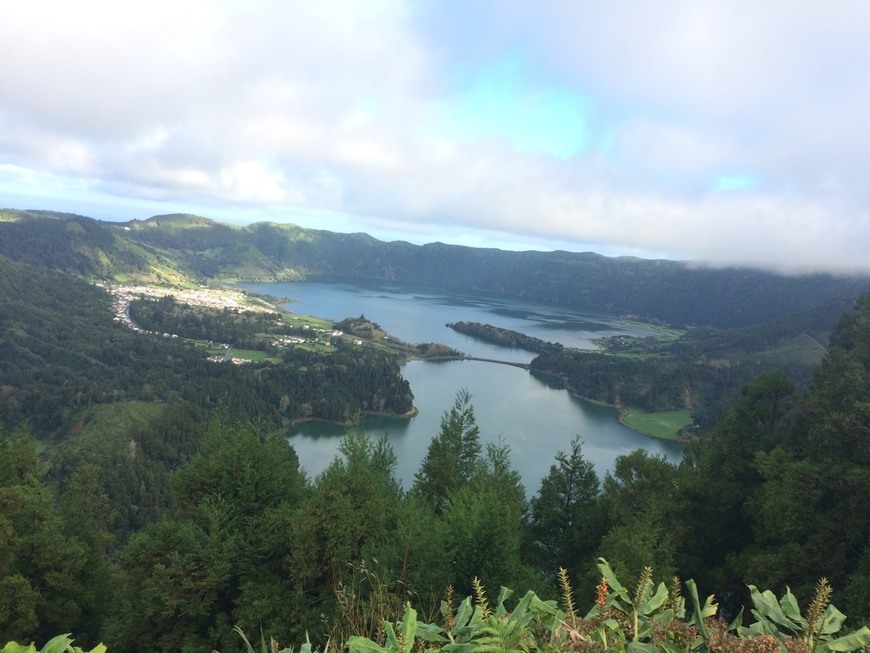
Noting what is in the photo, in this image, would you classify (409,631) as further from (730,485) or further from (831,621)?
(730,485)

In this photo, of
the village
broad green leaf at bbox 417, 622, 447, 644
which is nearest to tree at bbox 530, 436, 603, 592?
broad green leaf at bbox 417, 622, 447, 644

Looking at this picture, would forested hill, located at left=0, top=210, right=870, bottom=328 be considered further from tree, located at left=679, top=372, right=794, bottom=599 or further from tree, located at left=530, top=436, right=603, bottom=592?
tree, located at left=530, top=436, right=603, bottom=592

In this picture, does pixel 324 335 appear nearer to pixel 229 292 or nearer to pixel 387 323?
pixel 387 323

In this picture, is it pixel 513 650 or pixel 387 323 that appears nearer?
pixel 513 650

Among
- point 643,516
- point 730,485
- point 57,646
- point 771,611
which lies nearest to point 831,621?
point 771,611

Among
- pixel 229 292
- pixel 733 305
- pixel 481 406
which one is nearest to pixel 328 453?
pixel 481 406
